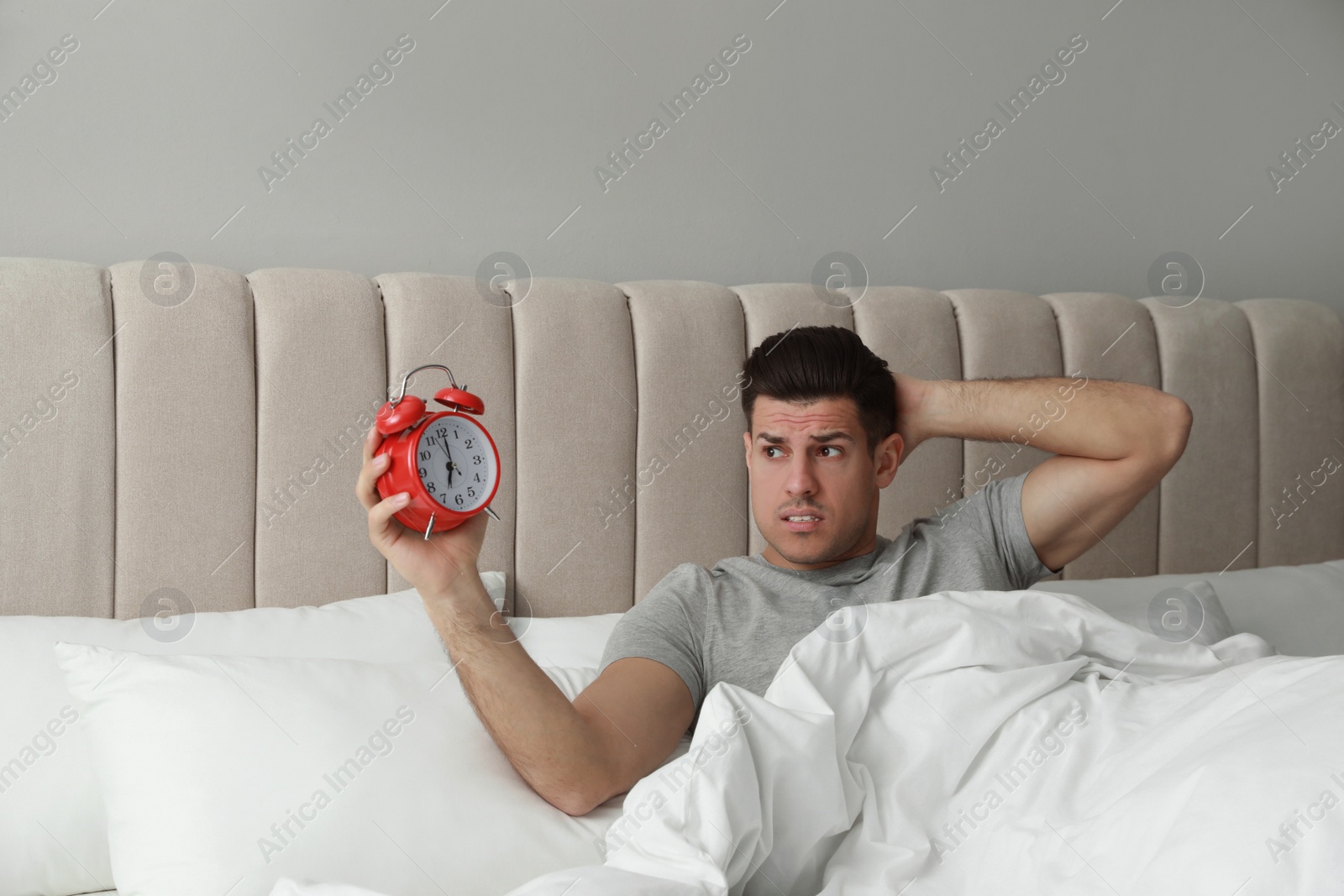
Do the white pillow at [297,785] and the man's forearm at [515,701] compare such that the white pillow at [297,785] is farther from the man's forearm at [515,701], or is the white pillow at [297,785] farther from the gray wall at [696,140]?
the gray wall at [696,140]

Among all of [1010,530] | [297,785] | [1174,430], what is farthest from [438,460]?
[1174,430]

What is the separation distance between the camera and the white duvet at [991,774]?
32.0 inches

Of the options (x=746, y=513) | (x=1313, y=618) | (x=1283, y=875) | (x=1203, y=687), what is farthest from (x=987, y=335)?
(x=1283, y=875)

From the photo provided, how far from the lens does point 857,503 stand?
141 cm

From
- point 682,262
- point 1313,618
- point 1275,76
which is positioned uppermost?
point 1275,76

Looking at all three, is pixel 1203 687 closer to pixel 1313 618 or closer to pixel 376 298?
pixel 1313 618

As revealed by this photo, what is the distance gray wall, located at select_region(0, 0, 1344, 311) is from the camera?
1569mm

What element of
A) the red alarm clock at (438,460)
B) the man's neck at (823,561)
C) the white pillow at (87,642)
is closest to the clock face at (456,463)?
the red alarm clock at (438,460)

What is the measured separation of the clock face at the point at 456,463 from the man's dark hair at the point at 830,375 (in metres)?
0.52

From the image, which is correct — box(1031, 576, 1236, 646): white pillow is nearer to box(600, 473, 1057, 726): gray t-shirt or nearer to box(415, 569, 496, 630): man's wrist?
box(600, 473, 1057, 726): gray t-shirt

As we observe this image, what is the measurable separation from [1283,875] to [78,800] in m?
1.16

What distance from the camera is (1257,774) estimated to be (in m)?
0.85

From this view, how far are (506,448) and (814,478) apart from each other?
1.59 ft

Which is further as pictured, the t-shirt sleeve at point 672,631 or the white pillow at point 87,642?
the t-shirt sleeve at point 672,631
